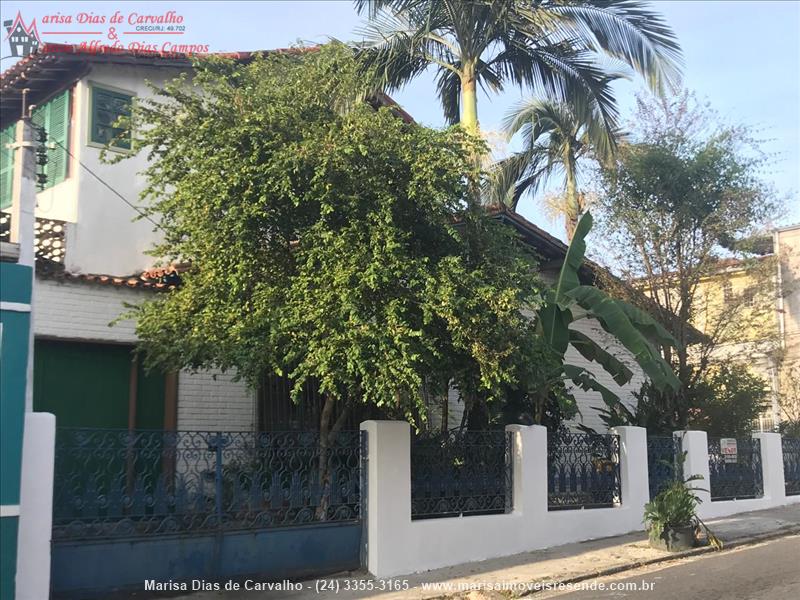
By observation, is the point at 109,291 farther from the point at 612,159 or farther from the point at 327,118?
the point at 612,159

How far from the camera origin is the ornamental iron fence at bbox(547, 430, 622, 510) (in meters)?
11.7

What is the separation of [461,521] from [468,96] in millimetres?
7287

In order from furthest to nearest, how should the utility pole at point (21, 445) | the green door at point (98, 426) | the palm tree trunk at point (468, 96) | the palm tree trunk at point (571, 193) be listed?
the palm tree trunk at point (571, 193)
the palm tree trunk at point (468, 96)
the green door at point (98, 426)
the utility pole at point (21, 445)

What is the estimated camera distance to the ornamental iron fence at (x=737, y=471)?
48.3 ft

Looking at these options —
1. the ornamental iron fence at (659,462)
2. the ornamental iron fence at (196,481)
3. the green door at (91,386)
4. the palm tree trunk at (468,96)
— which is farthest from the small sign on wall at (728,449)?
the green door at (91,386)

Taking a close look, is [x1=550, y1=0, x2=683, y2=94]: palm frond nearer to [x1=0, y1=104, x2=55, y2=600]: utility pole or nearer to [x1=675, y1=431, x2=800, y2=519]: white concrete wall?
[x1=675, y1=431, x2=800, y2=519]: white concrete wall

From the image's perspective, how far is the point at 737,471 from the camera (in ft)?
49.9

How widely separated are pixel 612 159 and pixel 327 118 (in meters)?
7.15

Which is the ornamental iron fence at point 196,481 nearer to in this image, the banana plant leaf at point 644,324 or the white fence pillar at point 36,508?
the white fence pillar at point 36,508

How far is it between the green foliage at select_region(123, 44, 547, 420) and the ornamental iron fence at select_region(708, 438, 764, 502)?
6689 millimetres

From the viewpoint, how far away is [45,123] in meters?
13.6

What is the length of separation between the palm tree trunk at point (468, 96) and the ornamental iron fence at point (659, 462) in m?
6.29

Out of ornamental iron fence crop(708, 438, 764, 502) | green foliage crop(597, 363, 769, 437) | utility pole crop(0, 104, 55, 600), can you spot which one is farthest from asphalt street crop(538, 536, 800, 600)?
utility pole crop(0, 104, 55, 600)

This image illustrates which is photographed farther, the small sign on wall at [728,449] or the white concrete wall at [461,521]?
the small sign on wall at [728,449]
